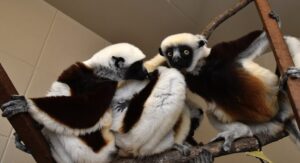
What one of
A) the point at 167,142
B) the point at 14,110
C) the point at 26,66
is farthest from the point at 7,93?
the point at 26,66

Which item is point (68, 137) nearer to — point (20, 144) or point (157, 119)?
point (20, 144)

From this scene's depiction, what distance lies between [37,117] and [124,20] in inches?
64.2

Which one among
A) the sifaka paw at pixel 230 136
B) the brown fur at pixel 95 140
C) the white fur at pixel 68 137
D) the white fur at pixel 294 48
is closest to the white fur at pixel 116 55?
the white fur at pixel 68 137

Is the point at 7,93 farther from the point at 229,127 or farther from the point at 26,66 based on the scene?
the point at 26,66

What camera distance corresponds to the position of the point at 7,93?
1.09 metres

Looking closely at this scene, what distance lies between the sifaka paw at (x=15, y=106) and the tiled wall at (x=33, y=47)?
985 millimetres

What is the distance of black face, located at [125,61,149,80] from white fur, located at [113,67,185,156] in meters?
0.19

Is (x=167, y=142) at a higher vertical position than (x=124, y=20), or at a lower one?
lower

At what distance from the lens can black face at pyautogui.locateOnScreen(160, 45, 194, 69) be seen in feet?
5.06

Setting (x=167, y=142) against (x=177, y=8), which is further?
(x=177, y=8)

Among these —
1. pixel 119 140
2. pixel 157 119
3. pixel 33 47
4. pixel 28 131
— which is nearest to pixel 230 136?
pixel 157 119

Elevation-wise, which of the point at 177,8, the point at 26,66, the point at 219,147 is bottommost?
the point at 219,147

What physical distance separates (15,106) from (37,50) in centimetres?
134

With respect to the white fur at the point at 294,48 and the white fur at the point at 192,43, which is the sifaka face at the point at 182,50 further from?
the white fur at the point at 294,48
